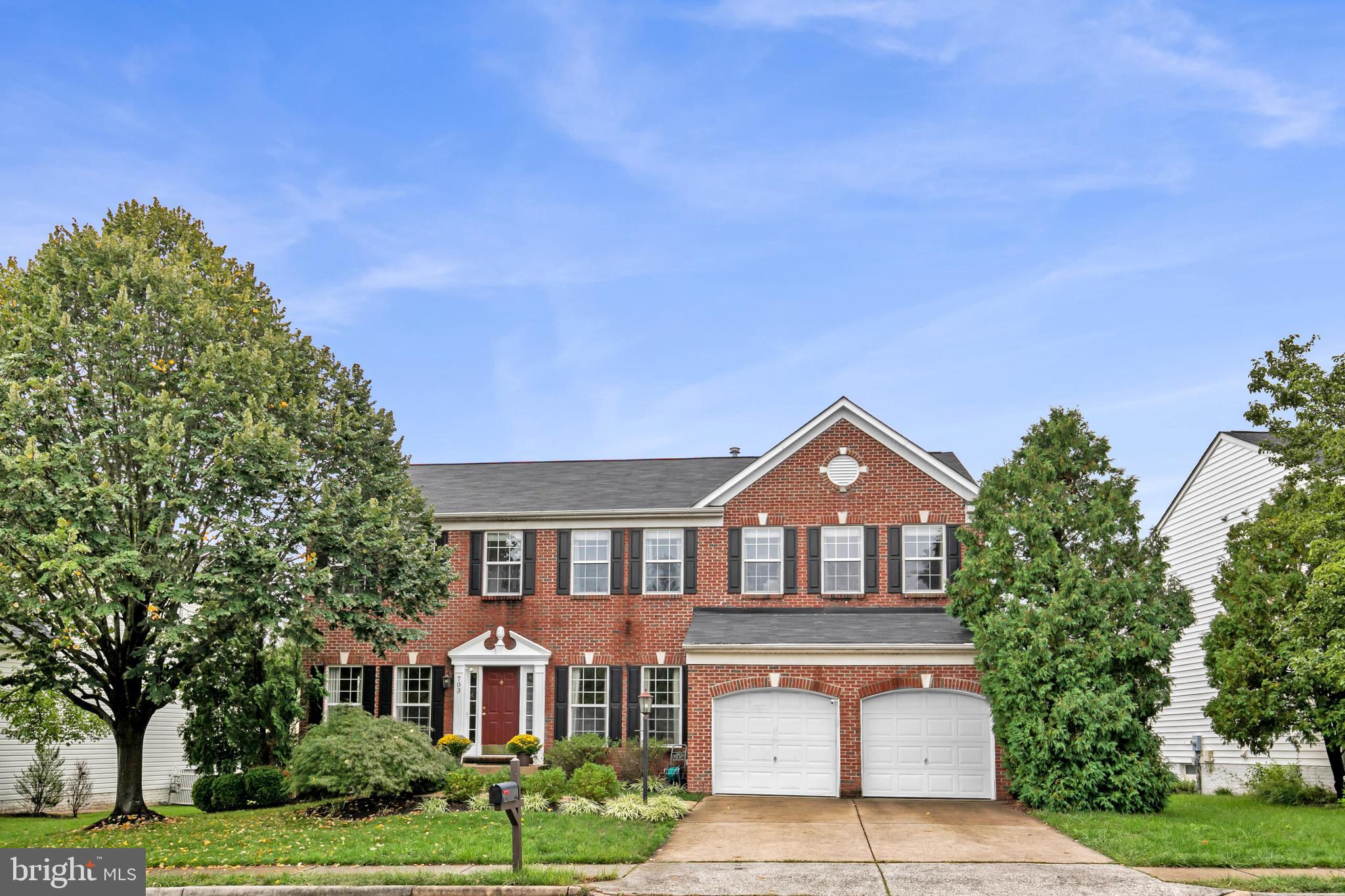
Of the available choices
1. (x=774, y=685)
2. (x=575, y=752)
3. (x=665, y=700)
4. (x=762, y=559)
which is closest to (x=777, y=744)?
(x=774, y=685)

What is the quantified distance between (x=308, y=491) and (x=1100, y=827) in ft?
47.1

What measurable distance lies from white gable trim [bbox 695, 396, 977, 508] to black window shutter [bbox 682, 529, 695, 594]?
0.75m

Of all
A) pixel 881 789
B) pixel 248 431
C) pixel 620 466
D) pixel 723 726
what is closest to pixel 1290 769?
pixel 881 789

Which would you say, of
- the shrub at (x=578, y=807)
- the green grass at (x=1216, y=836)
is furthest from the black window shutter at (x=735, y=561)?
the green grass at (x=1216, y=836)

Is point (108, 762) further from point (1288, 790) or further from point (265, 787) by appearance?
point (1288, 790)

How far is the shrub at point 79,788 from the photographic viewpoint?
27.1 meters

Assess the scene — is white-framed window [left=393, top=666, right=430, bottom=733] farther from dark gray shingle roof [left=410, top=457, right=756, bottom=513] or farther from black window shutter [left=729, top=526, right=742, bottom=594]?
black window shutter [left=729, top=526, right=742, bottom=594]

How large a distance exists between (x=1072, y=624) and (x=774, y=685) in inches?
247

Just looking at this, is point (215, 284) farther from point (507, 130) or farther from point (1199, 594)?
point (1199, 594)

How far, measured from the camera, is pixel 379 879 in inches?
533

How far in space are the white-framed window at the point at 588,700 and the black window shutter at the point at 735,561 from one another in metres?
3.56

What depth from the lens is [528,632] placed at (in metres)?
27.1

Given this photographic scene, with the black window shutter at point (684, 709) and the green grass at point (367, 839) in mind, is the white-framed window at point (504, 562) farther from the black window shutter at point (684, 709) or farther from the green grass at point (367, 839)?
the green grass at point (367, 839)

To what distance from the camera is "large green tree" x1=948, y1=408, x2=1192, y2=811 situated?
19.9m
